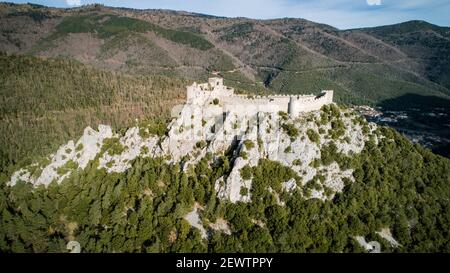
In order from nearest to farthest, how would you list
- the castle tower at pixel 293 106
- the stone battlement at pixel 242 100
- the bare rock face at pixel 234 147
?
1. the bare rock face at pixel 234 147
2. the stone battlement at pixel 242 100
3. the castle tower at pixel 293 106

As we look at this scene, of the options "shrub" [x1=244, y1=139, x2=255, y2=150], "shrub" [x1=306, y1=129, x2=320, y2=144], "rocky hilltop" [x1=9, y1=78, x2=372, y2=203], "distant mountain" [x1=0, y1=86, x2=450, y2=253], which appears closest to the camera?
"distant mountain" [x1=0, y1=86, x2=450, y2=253]

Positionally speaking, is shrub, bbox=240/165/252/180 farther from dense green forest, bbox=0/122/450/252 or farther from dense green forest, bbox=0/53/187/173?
dense green forest, bbox=0/53/187/173

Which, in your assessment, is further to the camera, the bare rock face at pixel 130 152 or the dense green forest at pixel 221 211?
the bare rock face at pixel 130 152

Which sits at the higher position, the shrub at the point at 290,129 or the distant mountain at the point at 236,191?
the shrub at the point at 290,129

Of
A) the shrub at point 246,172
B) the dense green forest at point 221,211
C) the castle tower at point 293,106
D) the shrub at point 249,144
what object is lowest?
the dense green forest at point 221,211

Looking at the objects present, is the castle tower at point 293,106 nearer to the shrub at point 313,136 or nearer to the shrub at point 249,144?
the shrub at point 313,136

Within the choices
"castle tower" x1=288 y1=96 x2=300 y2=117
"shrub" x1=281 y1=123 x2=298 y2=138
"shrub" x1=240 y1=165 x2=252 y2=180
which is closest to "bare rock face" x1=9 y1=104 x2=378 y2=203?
"shrub" x1=281 y1=123 x2=298 y2=138

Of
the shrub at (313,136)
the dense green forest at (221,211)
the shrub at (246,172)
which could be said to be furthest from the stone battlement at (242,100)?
the shrub at (246,172)
